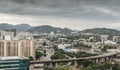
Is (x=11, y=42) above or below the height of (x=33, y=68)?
above

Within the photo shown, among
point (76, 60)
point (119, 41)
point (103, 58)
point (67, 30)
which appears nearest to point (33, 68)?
point (76, 60)

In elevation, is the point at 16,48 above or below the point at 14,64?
below

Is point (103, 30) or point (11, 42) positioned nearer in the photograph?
point (11, 42)

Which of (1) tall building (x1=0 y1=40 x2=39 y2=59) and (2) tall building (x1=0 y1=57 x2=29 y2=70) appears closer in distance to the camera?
(2) tall building (x1=0 y1=57 x2=29 y2=70)

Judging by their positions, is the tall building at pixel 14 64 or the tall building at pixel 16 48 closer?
the tall building at pixel 14 64

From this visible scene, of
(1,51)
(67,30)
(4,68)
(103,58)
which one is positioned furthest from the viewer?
(67,30)

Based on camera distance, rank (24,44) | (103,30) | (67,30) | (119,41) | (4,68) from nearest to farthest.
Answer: (4,68)
(24,44)
(119,41)
(103,30)
(67,30)

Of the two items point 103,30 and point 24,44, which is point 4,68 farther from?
point 103,30

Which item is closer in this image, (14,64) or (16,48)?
(14,64)
